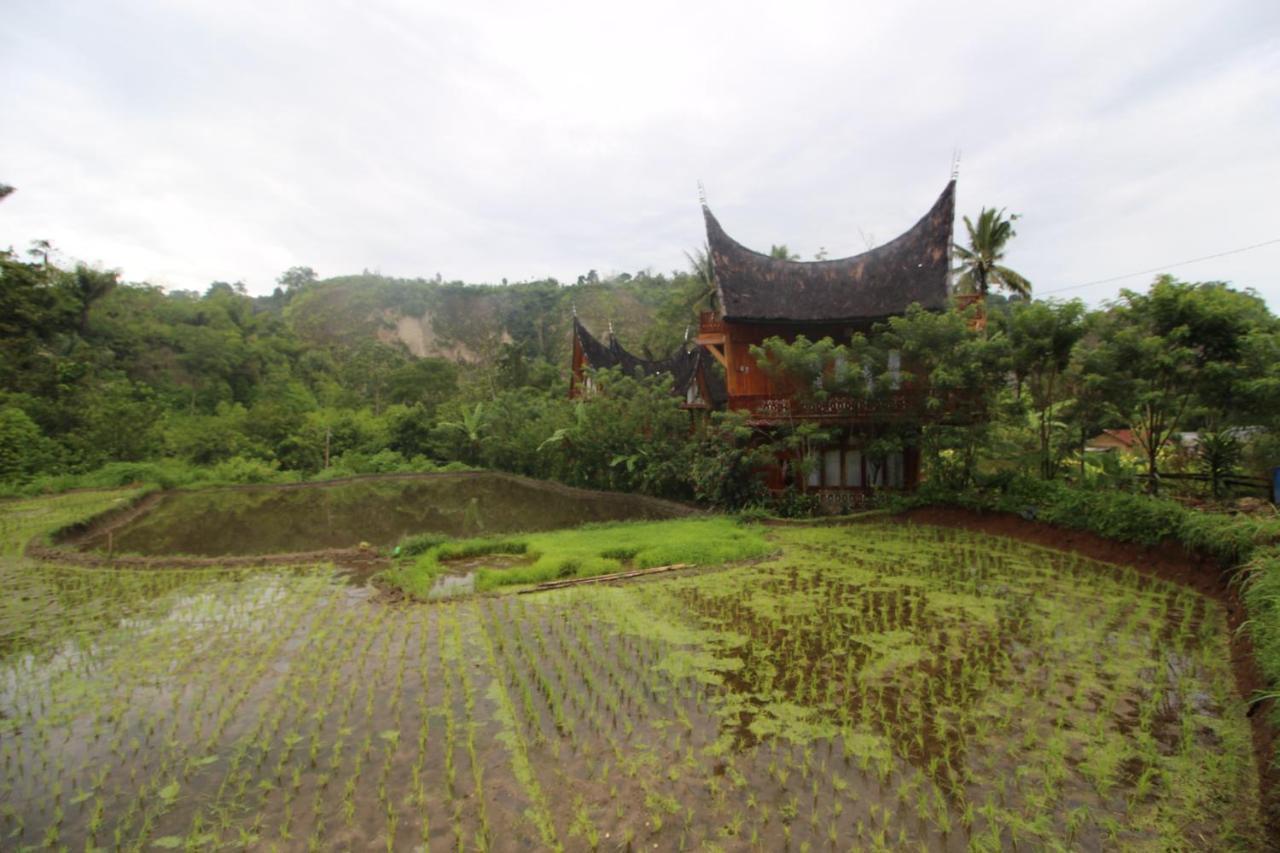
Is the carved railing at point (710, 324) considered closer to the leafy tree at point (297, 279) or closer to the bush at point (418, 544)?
the bush at point (418, 544)

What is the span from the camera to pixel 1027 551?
34.1ft

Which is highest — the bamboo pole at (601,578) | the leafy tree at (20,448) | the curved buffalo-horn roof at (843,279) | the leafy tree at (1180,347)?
the curved buffalo-horn roof at (843,279)

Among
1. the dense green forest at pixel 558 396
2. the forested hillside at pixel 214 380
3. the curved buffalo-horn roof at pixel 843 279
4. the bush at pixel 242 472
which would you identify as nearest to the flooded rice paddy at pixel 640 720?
the dense green forest at pixel 558 396

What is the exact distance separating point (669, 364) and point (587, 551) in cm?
1206

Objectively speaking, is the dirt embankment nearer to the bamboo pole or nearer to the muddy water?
the bamboo pole

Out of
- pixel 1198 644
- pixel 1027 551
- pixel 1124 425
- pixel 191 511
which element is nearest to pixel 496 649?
pixel 1198 644

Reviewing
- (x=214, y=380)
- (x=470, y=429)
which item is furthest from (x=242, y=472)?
(x=214, y=380)

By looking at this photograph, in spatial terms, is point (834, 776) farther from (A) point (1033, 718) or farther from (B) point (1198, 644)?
(B) point (1198, 644)

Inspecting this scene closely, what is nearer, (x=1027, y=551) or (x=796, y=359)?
(x=1027, y=551)

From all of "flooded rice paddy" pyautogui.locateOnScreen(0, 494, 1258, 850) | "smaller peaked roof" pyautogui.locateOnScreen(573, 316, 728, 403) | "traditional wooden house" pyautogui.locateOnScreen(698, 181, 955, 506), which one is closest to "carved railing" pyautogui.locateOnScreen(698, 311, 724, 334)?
"traditional wooden house" pyautogui.locateOnScreen(698, 181, 955, 506)

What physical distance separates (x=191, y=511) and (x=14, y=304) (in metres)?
11.9

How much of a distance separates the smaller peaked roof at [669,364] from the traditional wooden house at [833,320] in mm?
3399

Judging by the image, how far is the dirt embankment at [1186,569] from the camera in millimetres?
4188

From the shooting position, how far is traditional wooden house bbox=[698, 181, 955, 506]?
1406 centimetres
